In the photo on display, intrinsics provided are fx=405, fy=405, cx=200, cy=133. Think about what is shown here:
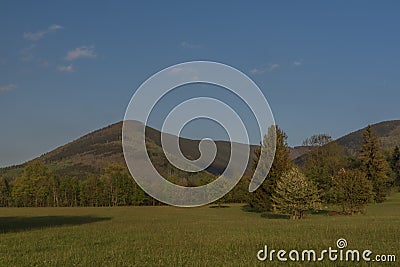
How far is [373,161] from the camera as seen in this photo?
286ft

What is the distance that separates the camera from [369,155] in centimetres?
8812

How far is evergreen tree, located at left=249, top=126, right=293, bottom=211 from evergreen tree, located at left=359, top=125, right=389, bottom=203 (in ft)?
108

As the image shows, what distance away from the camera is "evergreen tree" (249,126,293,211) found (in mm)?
60244

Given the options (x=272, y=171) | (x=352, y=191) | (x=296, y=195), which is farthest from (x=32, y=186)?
(x=352, y=191)

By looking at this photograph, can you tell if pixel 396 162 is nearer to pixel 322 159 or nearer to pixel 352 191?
pixel 322 159

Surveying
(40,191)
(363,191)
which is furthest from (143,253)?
(40,191)

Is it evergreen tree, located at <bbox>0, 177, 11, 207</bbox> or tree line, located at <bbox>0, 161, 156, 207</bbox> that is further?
evergreen tree, located at <bbox>0, 177, 11, 207</bbox>

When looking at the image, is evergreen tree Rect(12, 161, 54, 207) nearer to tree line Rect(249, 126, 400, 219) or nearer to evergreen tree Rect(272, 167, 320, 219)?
tree line Rect(249, 126, 400, 219)

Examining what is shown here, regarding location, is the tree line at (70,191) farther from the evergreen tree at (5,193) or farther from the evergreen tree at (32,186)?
the evergreen tree at (5,193)

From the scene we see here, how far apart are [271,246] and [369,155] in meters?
77.6

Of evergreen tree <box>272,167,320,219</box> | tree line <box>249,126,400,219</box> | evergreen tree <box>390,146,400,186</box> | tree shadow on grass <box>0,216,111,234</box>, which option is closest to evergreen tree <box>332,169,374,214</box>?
tree line <box>249,126,400,219</box>

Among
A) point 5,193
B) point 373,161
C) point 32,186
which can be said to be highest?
point 373,161

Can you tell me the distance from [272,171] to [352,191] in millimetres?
11866

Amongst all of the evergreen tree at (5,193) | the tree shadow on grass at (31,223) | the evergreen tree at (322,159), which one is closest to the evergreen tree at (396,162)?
the evergreen tree at (322,159)
